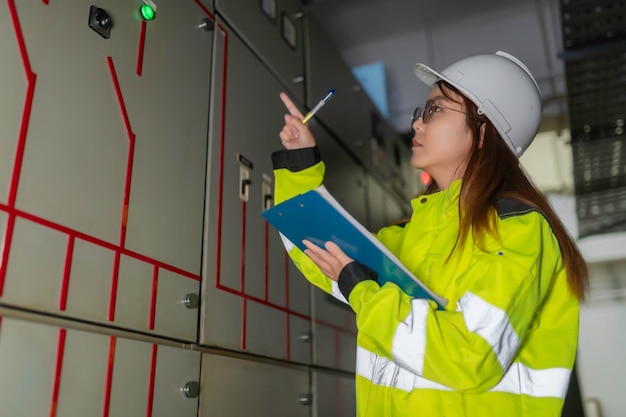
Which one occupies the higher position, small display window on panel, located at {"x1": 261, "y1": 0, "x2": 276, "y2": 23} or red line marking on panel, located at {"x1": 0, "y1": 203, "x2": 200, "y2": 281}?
small display window on panel, located at {"x1": 261, "y1": 0, "x2": 276, "y2": 23}

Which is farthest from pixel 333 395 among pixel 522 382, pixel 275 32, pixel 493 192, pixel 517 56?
pixel 517 56

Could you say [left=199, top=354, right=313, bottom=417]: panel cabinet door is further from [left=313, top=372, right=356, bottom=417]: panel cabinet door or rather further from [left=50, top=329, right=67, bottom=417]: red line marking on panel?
[left=50, top=329, right=67, bottom=417]: red line marking on panel

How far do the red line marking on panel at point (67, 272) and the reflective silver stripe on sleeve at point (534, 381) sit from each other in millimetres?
849

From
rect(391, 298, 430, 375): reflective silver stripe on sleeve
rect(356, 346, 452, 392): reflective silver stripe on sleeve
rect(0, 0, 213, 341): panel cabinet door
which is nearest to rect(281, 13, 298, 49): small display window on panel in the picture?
rect(0, 0, 213, 341): panel cabinet door

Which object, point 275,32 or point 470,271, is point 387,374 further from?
point 275,32

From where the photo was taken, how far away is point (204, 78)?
5.24 ft

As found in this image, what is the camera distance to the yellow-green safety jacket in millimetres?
951

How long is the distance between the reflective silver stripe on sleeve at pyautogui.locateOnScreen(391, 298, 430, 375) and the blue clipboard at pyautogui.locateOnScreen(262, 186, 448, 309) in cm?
6

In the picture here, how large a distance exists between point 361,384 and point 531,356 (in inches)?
14.4

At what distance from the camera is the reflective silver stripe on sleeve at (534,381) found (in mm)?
1077

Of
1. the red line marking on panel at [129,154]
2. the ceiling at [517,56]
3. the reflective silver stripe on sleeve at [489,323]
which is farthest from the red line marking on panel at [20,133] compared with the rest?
the ceiling at [517,56]

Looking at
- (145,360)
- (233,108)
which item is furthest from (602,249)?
(145,360)

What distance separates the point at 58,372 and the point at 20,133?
45cm

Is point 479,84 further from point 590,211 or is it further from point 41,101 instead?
point 590,211
